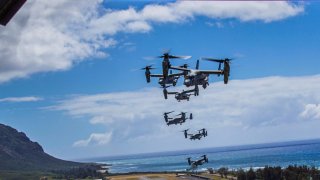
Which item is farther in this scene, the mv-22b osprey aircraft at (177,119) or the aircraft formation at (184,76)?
the mv-22b osprey aircraft at (177,119)

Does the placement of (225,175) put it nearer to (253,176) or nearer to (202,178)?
(202,178)

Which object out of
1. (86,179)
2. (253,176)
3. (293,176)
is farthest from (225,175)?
(86,179)

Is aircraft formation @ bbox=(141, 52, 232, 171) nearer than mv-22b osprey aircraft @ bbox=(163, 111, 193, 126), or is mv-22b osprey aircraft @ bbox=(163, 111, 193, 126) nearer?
aircraft formation @ bbox=(141, 52, 232, 171)

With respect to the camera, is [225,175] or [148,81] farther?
[225,175]

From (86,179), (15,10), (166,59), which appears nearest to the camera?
(15,10)

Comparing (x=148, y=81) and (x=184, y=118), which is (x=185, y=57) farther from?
(x=184, y=118)

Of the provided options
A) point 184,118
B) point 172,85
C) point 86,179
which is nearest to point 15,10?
point 172,85

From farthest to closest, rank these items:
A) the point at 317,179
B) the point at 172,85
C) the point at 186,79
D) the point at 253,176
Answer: the point at 253,176 → the point at 317,179 → the point at 172,85 → the point at 186,79

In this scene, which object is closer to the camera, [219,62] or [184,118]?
[219,62]

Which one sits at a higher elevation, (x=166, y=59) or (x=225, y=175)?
(x=166, y=59)
